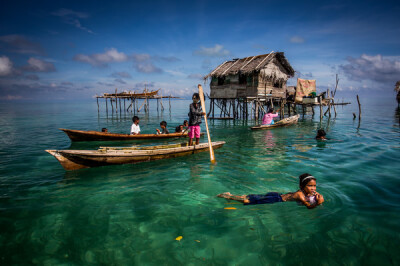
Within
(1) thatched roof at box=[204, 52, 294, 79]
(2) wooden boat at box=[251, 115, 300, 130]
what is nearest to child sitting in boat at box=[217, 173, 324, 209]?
(2) wooden boat at box=[251, 115, 300, 130]

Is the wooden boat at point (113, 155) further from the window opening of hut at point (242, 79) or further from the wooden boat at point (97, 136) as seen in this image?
the window opening of hut at point (242, 79)

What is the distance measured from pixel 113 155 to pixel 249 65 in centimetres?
1755

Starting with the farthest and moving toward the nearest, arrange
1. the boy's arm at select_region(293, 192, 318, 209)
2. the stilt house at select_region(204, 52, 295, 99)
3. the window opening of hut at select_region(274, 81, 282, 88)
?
the window opening of hut at select_region(274, 81, 282, 88)
the stilt house at select_region(204, 52, 295, 99)
the boy's arm at select_region(293, 192, 318, 209)

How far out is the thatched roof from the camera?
66.7 feet

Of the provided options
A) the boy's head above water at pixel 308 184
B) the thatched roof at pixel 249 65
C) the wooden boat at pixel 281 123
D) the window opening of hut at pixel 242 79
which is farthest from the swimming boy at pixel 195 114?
the window opening of hut at pixel 242 79

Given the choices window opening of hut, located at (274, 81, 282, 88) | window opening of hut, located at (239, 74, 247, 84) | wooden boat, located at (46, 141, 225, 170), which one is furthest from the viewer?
window opening of hut, located at (274, 81, 282, 88)

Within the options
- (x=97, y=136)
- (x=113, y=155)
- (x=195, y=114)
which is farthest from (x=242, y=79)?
(x=113, y=155)

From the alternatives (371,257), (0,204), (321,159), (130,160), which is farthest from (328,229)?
(0,204)

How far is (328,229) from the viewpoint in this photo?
12.8 feet

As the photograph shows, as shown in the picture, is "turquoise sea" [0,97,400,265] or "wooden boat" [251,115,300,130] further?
"wooden boat" [251,115,300,130]

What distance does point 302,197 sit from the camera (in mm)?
4168

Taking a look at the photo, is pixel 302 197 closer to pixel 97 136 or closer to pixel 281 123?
pixel 97 136

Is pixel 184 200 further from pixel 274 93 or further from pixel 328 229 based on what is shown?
pixel 274 93

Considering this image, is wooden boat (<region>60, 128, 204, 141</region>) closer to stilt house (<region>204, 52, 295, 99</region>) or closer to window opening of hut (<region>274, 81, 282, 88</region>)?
stilt house (<region>204, 52, 295, 99</region>)
